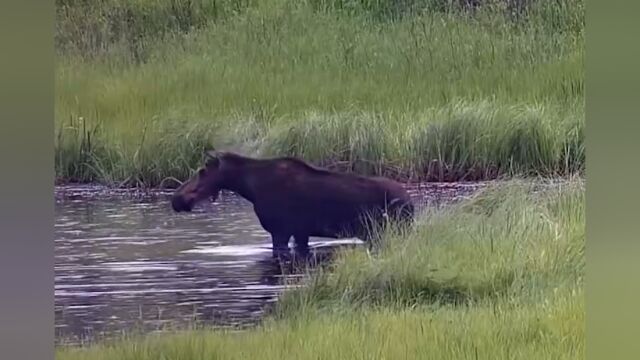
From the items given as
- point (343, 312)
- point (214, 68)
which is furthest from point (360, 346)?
point (214, 68)

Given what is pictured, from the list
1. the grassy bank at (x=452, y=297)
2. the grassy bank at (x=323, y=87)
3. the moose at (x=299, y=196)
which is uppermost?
the grassy bank at (x=323, y=87)

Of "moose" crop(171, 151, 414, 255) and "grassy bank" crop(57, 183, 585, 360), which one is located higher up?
"moose" crop(171, 151, 414, 255)

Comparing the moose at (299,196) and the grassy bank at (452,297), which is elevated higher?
the moose at (299,196)

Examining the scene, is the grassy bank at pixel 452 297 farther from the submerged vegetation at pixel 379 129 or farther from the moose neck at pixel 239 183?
the moose neck at pixel 239 183

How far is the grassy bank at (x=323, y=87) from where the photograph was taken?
271 centimetres

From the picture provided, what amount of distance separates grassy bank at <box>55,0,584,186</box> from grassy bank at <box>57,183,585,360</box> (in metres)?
0.17

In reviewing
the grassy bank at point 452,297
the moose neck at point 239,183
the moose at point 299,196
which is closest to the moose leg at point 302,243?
the moose at point 299,196

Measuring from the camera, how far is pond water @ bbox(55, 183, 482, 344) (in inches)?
105

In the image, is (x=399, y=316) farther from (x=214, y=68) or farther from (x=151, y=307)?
(x=214, y=68)

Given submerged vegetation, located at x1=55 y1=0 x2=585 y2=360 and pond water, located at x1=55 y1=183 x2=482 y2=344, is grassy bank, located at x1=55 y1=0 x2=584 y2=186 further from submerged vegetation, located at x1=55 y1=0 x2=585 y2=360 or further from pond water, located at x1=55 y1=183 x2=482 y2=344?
pond water, located at x1=55 y1=183 x2=482 y2=344

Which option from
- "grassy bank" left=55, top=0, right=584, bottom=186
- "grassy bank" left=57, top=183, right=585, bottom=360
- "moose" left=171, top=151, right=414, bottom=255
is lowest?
"grassy bank" left=57, top=183, right=585, bottom=360

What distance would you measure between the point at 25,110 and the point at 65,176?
246 mm

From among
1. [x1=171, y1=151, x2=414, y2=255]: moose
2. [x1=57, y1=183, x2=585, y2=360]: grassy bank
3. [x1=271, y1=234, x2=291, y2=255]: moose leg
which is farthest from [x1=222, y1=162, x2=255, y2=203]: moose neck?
[x1=57, y1=183, x2=585, y2=360]: grassy bank

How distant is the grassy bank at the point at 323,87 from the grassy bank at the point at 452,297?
0.17 meters
